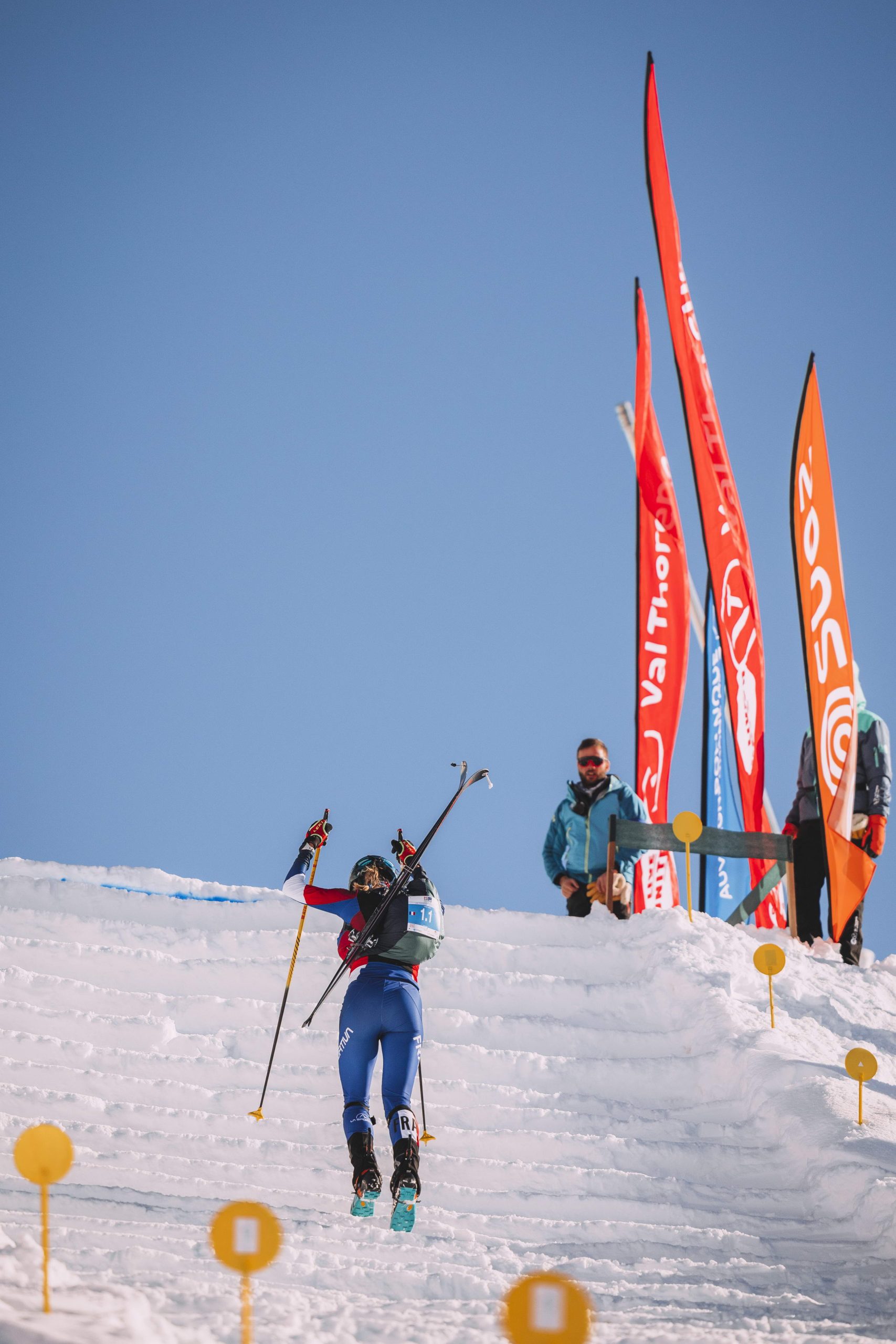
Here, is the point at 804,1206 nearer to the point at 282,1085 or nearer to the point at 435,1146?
the point at 435,1146

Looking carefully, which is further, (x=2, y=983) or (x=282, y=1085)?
(x=2, y=983)

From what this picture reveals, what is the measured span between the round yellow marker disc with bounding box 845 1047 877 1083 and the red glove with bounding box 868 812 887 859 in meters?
3.47

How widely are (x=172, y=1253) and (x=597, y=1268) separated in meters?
1.65

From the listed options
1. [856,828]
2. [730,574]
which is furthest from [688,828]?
[730,574]

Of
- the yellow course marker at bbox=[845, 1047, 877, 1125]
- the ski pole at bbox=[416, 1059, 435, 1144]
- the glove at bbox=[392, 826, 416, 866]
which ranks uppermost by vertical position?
the glove at bbox=[392, 826, 416, 866]

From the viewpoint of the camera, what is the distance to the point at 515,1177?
5.32m

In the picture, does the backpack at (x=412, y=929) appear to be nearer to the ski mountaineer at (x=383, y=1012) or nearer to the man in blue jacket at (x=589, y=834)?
the ski mountaineer at (x=383, y=1012)

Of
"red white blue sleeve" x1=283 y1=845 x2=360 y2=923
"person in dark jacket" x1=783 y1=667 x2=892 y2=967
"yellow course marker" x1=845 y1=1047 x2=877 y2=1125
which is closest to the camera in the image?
"yellow course marker" x1=845 y1=1047 x2=877 y2=1125

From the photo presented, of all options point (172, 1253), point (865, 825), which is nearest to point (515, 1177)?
point (172, 1253)

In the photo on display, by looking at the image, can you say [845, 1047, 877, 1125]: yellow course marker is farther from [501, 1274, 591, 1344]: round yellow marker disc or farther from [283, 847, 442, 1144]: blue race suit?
[501, 1274, 591, 1344]: round yellow marker disc

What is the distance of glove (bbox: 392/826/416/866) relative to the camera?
631 cm

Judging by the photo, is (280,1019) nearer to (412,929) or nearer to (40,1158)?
(412,929)

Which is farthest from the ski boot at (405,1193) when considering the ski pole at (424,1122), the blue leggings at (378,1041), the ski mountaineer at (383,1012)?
the ski pole at (424,1122)

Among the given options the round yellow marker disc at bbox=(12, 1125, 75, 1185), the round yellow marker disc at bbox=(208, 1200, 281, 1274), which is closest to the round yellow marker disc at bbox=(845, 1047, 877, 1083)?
the round yellow marker disc at bbox=(208, 1200, 281, 1274)
